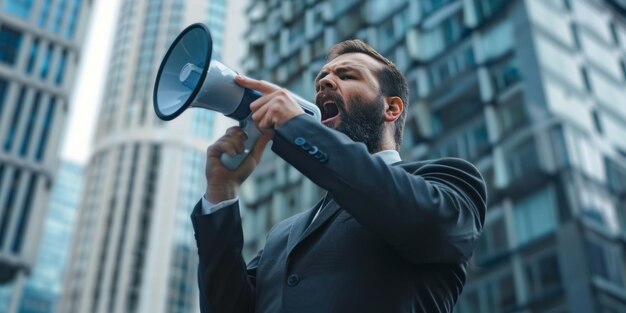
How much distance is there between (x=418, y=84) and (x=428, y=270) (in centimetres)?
2563

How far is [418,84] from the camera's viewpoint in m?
27.5

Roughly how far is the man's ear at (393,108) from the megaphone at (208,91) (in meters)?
0.34

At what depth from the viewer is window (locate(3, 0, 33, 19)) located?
5481 centimetres

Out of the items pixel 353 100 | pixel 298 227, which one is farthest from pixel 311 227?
pixel 353 100

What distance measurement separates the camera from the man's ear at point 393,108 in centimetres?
262

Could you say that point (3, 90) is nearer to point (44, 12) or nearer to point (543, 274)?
point (44, 12)

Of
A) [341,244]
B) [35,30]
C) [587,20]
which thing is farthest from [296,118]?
[35,30]

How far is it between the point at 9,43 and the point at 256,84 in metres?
56.6

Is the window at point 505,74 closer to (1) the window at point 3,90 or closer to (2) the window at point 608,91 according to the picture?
(2) the window at point 608,91

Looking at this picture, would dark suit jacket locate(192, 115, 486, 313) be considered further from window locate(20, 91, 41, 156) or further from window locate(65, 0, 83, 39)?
window locate(65, 0, 83, 39)

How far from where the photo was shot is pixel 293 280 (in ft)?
7.25

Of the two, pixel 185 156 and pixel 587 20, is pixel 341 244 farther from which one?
pixel 185 156

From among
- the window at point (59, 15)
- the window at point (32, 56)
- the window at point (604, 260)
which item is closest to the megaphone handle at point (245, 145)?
the window at point (604, 260)

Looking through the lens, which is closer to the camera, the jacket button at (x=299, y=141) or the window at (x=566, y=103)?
the jacket button at (x=299, y=141)
